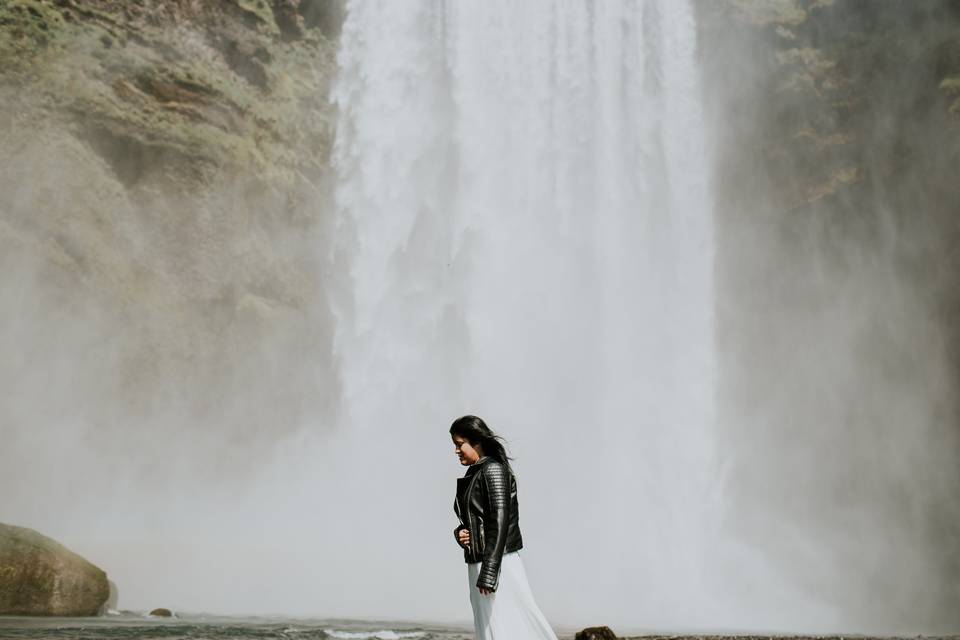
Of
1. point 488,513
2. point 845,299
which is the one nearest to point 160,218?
point 845,299

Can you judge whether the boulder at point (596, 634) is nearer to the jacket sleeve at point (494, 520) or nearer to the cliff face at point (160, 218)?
the jacket sleeve at point (494, 520)

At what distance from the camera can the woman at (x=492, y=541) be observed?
472 cm

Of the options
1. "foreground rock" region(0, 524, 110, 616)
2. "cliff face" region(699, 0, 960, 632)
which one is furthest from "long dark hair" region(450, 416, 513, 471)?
"cliff face" region(699, 0, 960, 632)

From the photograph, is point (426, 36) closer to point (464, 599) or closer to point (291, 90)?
point (291, 90)

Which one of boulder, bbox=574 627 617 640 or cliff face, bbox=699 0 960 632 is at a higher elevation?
cliff face, bbox=699 0 960 632

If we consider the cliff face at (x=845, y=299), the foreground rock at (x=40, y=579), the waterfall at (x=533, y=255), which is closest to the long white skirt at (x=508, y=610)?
the foreground rock at (x=40, y=579)

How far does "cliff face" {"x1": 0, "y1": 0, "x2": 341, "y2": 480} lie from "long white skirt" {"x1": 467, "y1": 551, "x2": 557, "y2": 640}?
68.8 ft

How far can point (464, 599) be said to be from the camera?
58.7 feet

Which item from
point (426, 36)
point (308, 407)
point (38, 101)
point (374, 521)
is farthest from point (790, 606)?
point (38, 101)

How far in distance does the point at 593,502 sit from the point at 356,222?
12046 mm

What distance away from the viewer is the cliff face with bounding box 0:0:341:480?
76.2 feet

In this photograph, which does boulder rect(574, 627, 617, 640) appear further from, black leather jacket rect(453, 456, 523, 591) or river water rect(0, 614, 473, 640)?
black leather jacket rect(453, 456, 523, 591)

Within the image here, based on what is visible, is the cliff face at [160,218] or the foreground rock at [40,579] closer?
the foreground rock at [40,579]

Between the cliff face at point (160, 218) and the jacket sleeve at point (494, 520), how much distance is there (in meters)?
21.1
